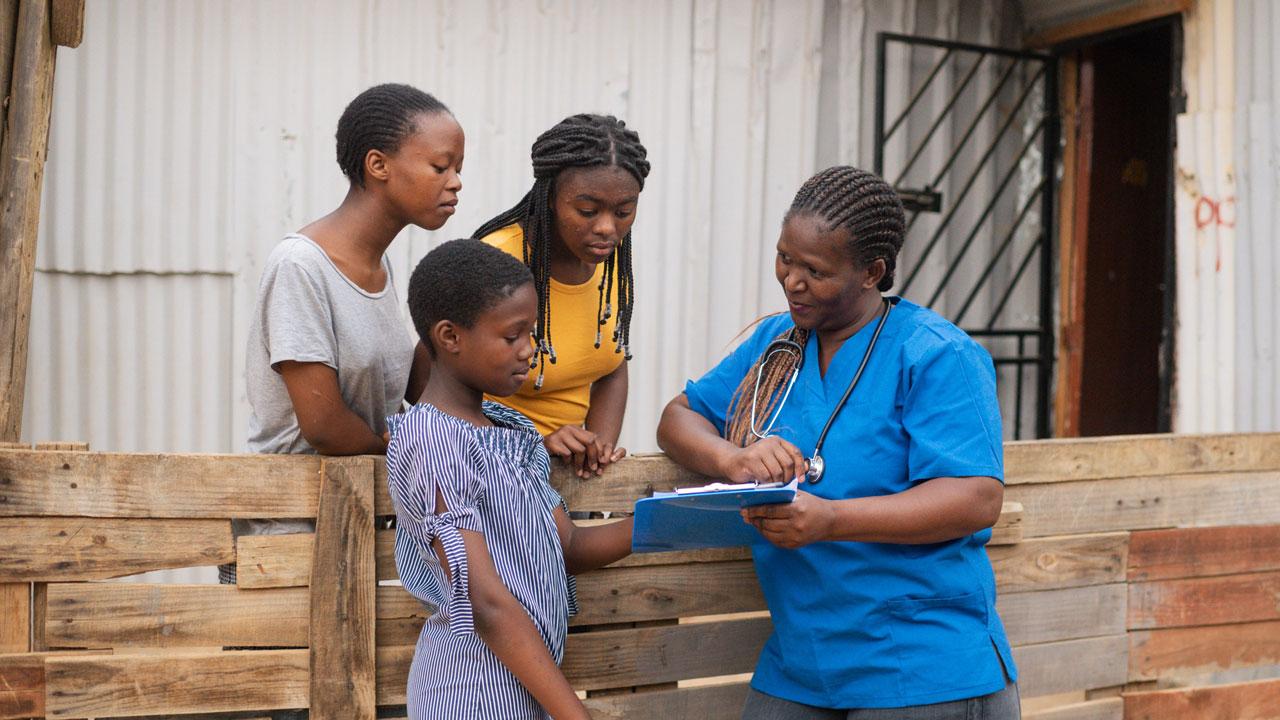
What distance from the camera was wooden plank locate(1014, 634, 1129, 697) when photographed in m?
3.10

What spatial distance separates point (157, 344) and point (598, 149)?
2611 mm

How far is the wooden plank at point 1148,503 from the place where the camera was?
3129 millimetres

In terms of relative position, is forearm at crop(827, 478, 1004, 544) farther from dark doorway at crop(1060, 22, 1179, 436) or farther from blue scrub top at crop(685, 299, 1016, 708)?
dark doorway at crop(1060, 22, 1179, 436)

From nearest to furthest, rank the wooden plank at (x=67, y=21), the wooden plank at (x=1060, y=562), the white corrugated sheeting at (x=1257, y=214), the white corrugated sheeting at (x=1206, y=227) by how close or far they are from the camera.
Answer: the wooden plank at (x=67, y=21), the wooden plank at (x=1060, y=562), the white corrugated sheeting at (x=1257, y=214), the white corrugated sheeting at (x=1206, y=227)

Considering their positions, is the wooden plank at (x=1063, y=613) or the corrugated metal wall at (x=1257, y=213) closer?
the wooden plank at (x=1063, y=613)

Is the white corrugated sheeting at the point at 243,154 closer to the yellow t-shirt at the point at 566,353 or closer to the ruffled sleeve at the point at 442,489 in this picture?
the yellow t-shirt at the point at 566,353

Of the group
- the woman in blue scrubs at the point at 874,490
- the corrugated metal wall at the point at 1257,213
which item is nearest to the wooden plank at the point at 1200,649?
the woman in blue scrubs at the point at 874,490

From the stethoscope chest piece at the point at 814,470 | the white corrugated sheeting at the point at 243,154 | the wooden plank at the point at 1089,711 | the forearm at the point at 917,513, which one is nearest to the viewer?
the forearm at the point at 917,513

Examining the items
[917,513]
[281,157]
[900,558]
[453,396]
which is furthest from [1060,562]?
[281,157]

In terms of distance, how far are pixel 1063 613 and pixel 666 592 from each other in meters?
1.09

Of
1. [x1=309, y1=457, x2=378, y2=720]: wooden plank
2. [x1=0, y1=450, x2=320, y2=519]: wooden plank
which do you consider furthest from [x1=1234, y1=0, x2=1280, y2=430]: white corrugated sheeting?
[x1=0, y1=450, x2=320, y2=519]: wooden plank

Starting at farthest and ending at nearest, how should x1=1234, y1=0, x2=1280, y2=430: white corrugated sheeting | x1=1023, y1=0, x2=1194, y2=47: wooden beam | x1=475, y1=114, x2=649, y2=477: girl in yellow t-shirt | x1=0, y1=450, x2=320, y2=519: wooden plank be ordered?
x1=1023, y1=0, x2=1194, y2=47: wooden beam
x1=1234, y1=0, x2=1280, y2=430: white corrugated sheeting
x1=475, y1=114, x2=649, y2=477: girl in yellow t-shirt
x1=0, y1=450, x2=320, y2=519: wooden plank

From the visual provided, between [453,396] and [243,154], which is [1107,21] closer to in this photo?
[243,154]

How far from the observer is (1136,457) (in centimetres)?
322
